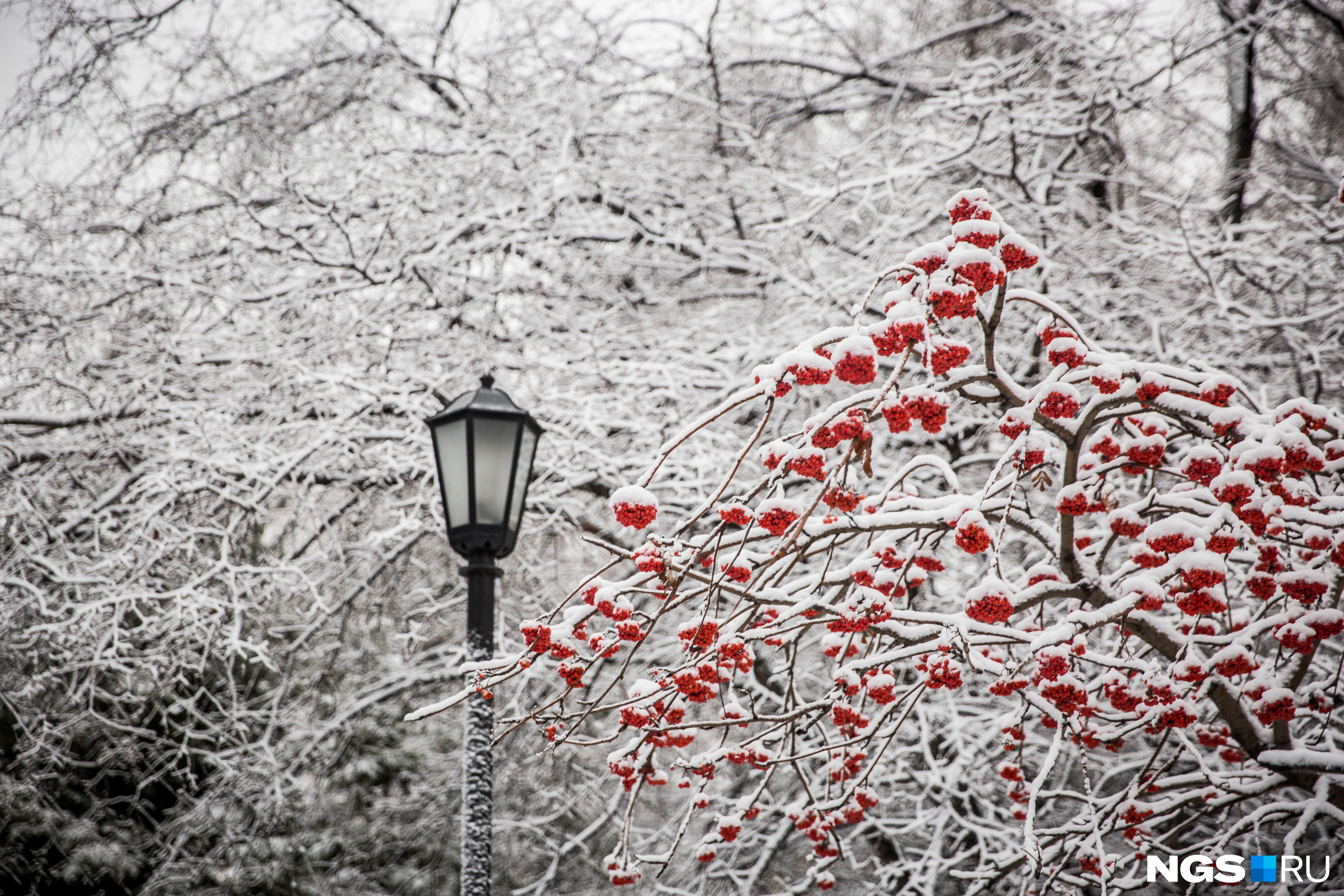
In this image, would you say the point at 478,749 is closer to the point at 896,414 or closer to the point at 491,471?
the point at 491,471

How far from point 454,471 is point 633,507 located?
1.40 meters

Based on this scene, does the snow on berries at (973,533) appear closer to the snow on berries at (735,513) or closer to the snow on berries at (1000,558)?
the snow on berries at (1000,558)

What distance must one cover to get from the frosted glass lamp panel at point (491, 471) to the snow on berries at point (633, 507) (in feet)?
4.23

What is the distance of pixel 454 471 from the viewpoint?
329 centimetres

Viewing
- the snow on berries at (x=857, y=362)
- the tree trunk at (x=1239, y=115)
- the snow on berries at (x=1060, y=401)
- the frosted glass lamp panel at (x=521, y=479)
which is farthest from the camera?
the tree trunk at (x=1239, y=115)

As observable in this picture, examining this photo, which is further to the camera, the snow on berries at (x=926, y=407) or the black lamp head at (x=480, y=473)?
the black lamp head at (x=480, y=473)

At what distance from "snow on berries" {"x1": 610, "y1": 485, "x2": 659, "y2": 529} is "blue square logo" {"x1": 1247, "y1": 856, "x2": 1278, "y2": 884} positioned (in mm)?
2884

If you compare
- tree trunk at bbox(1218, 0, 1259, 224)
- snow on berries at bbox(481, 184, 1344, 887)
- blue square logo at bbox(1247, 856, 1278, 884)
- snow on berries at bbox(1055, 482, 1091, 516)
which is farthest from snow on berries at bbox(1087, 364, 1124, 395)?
tree trunk at bbox(1218, 0, 1259, 224)

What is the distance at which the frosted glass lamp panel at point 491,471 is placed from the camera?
3.27m

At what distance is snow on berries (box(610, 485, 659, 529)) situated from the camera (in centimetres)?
205

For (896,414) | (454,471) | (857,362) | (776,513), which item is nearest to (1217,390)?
(896,414)

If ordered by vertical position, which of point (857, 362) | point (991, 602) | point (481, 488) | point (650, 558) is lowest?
point (991, 602)

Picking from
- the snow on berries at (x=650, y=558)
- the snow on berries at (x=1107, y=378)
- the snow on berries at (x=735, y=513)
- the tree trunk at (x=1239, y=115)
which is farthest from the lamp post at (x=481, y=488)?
the tree trunk at (x=1239, y=115)

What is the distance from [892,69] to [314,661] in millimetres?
5094
